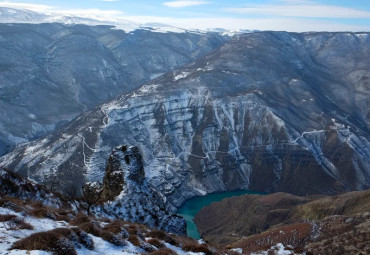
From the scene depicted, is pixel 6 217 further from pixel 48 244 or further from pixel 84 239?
pixel 48 244

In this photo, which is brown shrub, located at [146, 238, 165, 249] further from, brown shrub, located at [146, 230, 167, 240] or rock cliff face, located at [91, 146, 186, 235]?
rock cliff face, located at [91, 146, 186, 235]

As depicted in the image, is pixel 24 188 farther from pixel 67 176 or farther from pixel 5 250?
pixel 67 176

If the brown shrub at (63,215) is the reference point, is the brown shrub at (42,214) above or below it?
above

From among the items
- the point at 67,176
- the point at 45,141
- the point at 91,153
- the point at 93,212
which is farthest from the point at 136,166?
the point at 45,141

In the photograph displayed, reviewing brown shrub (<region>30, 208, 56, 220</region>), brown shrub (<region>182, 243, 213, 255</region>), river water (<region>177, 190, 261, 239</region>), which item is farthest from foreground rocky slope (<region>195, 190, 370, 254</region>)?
brown shrub (<region>30, 208, 56, 220</region>)

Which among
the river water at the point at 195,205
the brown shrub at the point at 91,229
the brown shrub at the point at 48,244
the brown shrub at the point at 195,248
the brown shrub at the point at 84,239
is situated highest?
the brown shrub at the point at 48,244

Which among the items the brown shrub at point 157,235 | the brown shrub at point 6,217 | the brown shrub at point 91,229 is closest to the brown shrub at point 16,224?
the brown shrub at point 6,217

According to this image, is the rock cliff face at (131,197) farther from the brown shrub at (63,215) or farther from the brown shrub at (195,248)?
the brown shrub at (195,248)

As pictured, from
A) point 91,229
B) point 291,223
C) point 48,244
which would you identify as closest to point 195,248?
point 91,229
